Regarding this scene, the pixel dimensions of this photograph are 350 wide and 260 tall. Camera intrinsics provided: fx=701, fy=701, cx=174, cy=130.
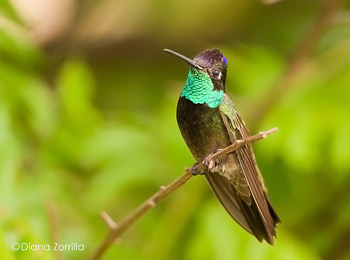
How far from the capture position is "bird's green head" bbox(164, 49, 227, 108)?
8.16 feet

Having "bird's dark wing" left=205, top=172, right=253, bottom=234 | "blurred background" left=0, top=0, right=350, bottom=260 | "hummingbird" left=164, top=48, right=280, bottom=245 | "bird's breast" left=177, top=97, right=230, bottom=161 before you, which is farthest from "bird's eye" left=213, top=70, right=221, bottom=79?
"blurred background" left=0, top=0, right=350, bottom=260

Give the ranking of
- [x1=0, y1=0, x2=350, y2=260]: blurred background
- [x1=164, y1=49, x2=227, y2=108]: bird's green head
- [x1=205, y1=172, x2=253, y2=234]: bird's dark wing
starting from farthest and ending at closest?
1. [x1=0, y1=0, x2=350, y2=260]: blurred background
2. [x1=205, y1=172, x2=253, y2=234]: bird's dark wing
3. [x1=164, y1=49, x2=227, y2=108]: bird's green head

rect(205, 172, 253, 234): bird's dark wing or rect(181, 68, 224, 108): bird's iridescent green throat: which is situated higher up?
rect(181, 68, 224, 108): bird's iridescent green throat

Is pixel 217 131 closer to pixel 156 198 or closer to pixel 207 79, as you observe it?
pixel 207 79

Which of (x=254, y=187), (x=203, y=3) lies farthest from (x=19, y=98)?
(x=203, y=3)

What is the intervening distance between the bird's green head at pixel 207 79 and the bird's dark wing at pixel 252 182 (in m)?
0.06

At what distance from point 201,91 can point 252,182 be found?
0.38m

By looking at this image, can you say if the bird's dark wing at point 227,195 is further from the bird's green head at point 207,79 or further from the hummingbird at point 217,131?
the bird's green head at point 207,79

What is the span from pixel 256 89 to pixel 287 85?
44cm

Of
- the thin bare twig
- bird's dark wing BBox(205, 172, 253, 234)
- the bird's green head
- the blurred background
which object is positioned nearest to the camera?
the thin bare twig

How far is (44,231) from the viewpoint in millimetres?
3240

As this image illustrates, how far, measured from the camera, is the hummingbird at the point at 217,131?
8.20 feet

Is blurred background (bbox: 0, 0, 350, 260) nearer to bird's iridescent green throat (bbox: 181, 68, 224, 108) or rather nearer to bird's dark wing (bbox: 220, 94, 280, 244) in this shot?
bird's dark wing (bbox: 220, 94, 280, 244)

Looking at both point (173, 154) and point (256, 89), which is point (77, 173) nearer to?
point (173, 154)
